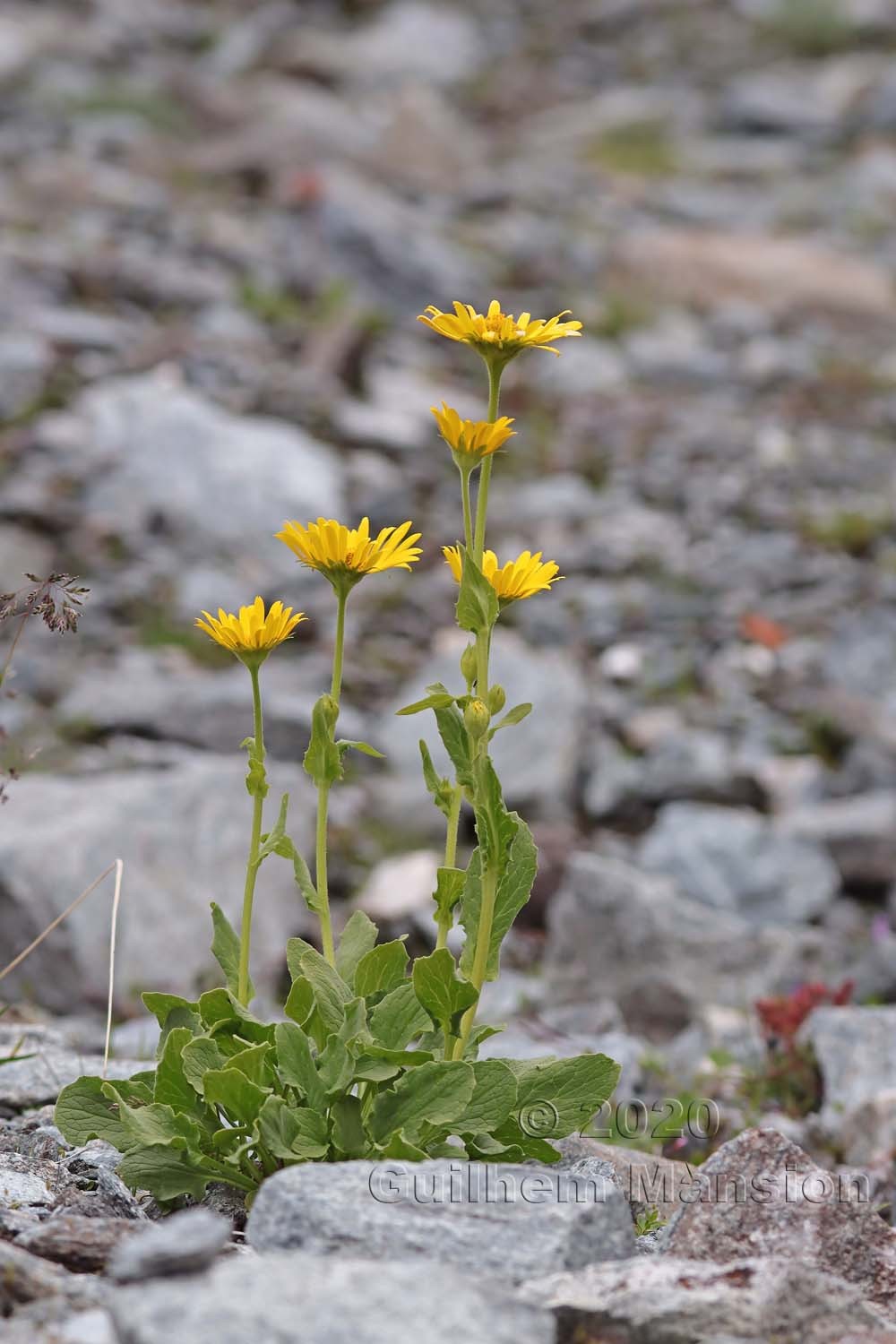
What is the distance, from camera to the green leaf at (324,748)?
2381mm

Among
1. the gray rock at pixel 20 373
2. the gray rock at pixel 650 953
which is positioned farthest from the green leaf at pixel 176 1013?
the gray rock at pixel 20 373

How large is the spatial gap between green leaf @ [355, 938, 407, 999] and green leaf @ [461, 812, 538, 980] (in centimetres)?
12

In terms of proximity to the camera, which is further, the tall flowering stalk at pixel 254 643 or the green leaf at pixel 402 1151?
the tall flowering stalk at pixel 254 643

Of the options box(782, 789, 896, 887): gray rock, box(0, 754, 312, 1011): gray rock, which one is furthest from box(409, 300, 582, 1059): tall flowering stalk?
box(782, 789, 896, 887): gray rock

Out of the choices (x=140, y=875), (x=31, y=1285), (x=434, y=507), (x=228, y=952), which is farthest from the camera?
(x=434, y=507)

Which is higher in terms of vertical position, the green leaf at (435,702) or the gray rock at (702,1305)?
the green leaf at (435,702)

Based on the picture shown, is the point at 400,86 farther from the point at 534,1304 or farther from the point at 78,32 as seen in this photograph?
the point at 534,1304

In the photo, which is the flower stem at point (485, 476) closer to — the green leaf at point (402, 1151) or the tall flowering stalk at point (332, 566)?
the tall flowering stalk at point (332, 566)

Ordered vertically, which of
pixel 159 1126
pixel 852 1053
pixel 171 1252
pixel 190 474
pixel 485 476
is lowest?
pixel 852 1053

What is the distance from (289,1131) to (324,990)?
0.75ft

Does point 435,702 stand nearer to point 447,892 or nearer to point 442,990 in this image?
point 447,892

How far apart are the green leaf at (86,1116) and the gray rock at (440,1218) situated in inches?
19.8

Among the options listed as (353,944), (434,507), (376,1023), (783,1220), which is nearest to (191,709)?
(434,507)

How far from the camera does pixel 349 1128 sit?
7.59ft
